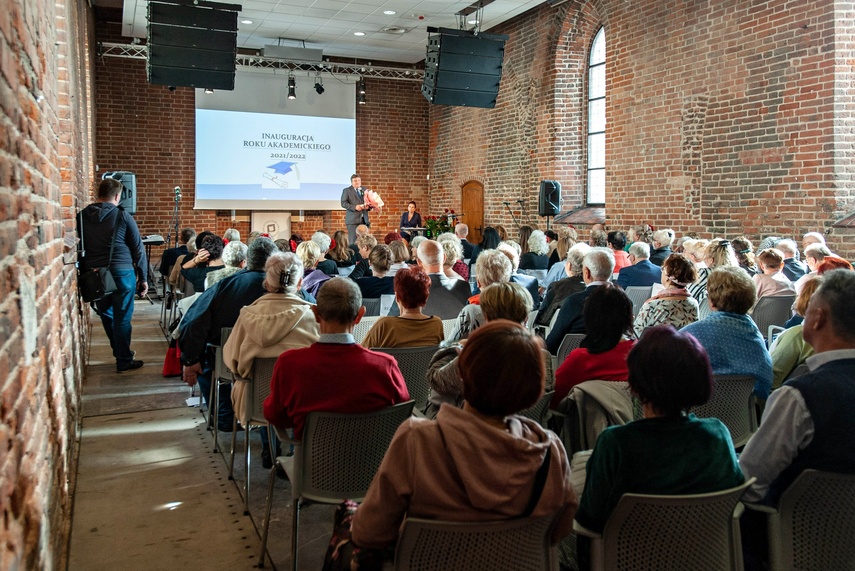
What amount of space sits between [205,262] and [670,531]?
196 inches

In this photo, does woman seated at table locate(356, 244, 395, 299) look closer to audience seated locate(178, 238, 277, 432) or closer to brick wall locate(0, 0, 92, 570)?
audience seated locate(178, 238, 277, 432)

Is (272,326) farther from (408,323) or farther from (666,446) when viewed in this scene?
(666,446)

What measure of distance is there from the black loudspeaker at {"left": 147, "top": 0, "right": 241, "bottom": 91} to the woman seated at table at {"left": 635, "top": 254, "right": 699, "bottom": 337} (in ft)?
22.8

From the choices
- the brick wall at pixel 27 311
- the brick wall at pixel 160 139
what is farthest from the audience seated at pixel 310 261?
the brick wall at pixel 160 139

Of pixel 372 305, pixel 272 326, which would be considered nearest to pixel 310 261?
pixel 372 305

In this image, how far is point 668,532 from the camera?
1.83 m

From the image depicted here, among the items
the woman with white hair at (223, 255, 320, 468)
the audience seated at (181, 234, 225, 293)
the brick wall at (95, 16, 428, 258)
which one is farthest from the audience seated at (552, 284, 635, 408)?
the brick wall at (95, 16, 428, 258)

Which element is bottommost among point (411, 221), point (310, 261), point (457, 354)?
point (457, 354)

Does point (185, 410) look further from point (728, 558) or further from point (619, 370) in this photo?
point (728, 558)

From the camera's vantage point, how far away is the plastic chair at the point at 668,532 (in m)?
1.79

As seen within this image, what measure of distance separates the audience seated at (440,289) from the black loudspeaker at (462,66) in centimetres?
555

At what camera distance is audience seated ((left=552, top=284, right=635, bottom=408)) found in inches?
110

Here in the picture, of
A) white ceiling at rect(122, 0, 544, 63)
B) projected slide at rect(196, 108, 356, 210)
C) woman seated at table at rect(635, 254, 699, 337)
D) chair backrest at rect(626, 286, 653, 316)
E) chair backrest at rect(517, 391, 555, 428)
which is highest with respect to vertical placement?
white ceiling at rect(122, 0, 544, 63)

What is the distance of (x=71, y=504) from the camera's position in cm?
348
